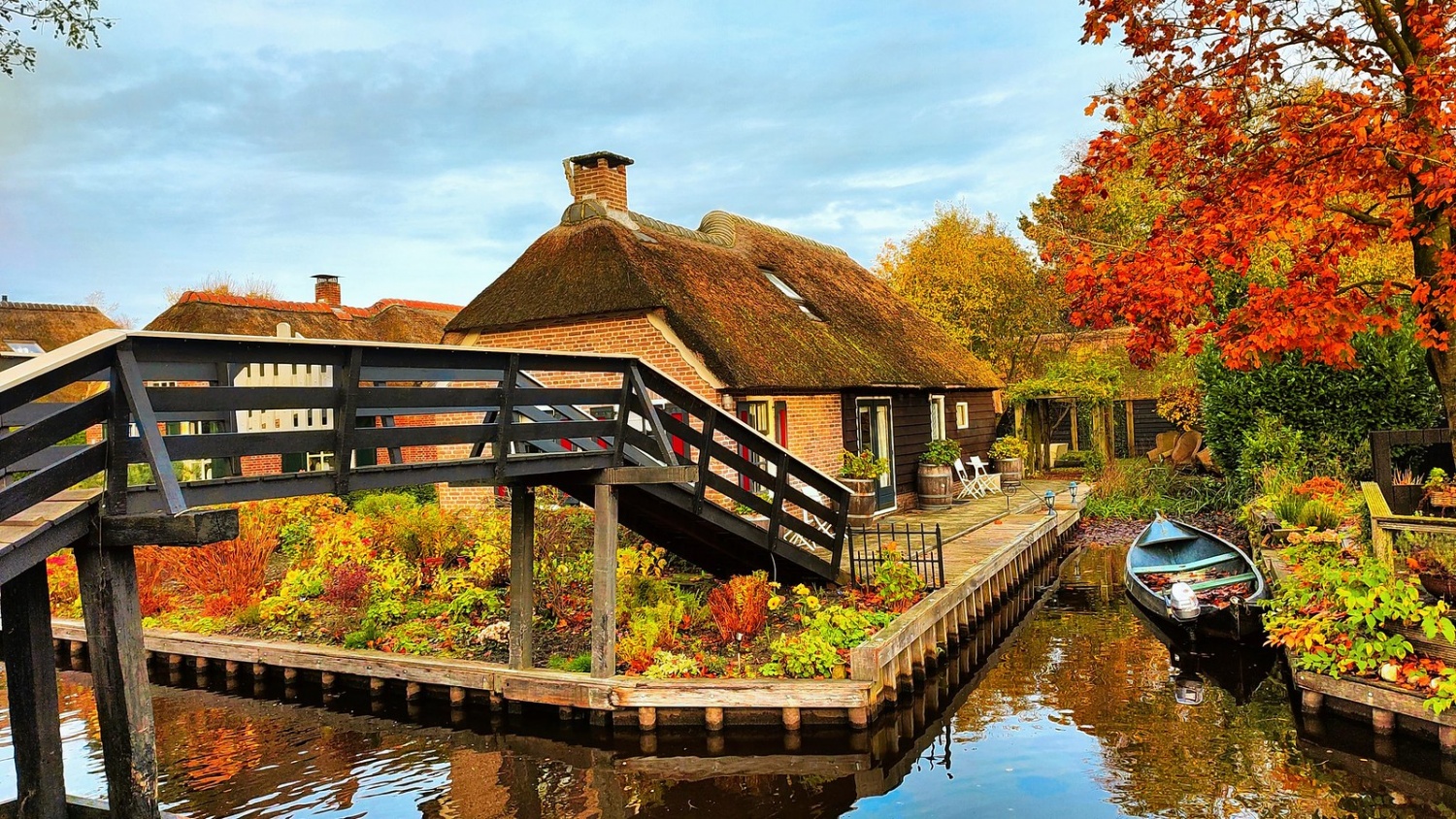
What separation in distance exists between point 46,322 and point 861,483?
Result: 105ft

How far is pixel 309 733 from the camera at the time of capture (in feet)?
29.5

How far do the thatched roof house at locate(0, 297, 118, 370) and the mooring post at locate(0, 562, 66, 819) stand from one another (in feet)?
100

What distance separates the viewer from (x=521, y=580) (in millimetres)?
9227

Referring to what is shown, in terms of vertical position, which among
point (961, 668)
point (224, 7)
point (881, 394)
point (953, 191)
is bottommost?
point (961, 668)

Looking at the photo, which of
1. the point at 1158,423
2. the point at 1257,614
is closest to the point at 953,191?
the point at 1158,423

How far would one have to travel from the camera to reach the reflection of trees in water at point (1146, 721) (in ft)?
22.6

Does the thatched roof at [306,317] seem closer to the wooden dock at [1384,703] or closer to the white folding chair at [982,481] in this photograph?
the white folding chair at [982,481]

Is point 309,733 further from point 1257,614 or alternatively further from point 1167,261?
point 1257,614

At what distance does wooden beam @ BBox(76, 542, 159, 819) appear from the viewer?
4816mm

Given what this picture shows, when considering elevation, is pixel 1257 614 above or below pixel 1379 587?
below

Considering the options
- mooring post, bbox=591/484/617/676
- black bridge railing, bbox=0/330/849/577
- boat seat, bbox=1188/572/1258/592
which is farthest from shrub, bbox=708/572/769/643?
boat seat, bbox=1188/572/1258/592

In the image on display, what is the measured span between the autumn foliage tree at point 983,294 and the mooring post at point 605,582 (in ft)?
70.0

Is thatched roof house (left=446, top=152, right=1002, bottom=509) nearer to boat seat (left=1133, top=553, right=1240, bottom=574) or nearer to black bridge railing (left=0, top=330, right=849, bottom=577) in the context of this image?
black bridge railing (left=0, top=330, right=849, bottom=577)

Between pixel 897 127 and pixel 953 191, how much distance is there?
8536 mm
